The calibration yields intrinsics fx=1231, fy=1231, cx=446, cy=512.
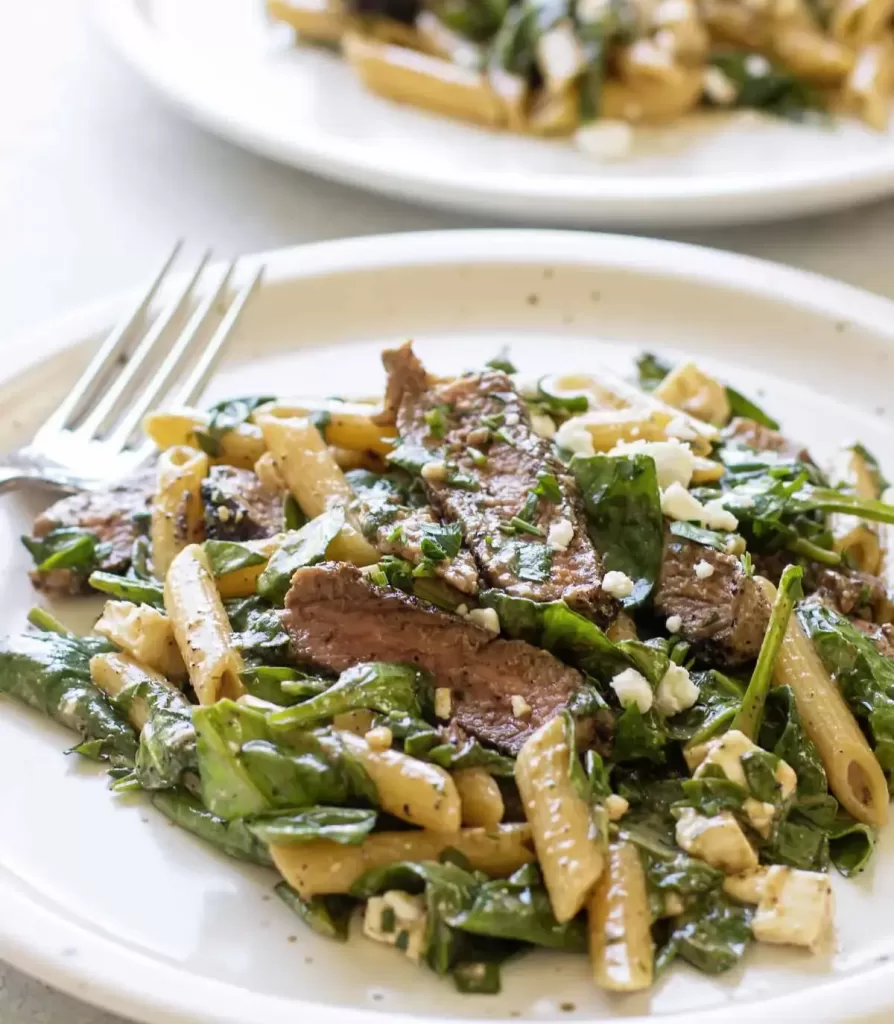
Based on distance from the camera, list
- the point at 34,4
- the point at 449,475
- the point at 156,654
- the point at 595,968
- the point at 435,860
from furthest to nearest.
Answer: the point at 34,4
the point at 449,475
the point at 156,654
the point at 435,860
the point at 595,968

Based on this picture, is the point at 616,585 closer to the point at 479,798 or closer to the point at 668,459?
the point at 668,459

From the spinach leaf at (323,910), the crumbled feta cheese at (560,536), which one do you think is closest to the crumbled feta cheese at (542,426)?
the crumbled feta cheese at (560,536)

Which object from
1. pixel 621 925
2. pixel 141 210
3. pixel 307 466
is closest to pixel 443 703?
pixel 621 925

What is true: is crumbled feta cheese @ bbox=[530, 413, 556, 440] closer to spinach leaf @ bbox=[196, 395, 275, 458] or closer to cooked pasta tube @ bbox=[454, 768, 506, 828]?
spinach leaf @ bbox=[196, 395, 275, 458]

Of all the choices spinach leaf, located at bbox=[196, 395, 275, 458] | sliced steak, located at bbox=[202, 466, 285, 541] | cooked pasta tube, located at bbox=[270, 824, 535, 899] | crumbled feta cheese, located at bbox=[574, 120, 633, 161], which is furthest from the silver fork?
crumbled feta cheese, located at bbox=[574, 120, 633, 161]

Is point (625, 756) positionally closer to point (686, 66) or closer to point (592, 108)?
point (592, 108)

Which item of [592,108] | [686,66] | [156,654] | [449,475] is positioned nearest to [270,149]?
[592,108]

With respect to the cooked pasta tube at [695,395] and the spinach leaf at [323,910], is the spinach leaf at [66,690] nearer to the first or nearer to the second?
the spinach leaf at [323,910]
